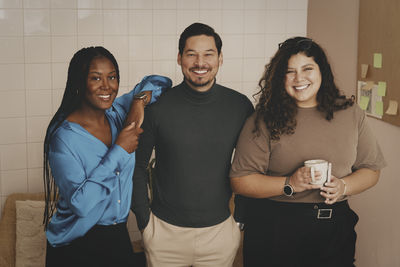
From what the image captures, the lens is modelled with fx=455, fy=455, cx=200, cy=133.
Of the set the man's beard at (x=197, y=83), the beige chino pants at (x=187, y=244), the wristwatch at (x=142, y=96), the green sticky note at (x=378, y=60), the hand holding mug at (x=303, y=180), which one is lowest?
the beige chino pants at (x=187, y=244)

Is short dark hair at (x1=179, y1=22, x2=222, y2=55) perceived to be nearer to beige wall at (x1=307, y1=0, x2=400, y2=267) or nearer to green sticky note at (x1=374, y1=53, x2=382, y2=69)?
green sticky note at (x1=374, y1=53, x2=382, y2=69)

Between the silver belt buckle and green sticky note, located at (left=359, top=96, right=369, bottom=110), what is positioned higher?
green sticky note, located at (left=359, top=96, right=369, bottom=110)

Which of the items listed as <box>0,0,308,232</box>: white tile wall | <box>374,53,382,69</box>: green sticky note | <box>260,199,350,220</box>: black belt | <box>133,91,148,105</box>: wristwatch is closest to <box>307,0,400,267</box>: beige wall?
<box>374,53,382,69</box>: green sticky note

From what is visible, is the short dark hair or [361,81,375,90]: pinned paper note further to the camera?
[361,81,375,90]: pinned paper note

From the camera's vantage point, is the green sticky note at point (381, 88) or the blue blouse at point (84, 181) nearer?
the blue blouse at point (84, 181)

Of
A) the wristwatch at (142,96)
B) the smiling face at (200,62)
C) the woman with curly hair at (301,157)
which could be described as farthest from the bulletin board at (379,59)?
the wristwatch at (142,96)

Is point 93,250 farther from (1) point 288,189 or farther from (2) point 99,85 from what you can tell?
(1) point 288,189

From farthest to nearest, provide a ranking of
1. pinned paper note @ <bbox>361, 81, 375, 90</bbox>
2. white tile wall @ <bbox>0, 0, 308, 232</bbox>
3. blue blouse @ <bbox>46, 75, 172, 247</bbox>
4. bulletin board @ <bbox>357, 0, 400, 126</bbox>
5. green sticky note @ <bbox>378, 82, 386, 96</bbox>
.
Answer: white tile wall @ <bbox>0, 0, 308, 232</bbox> < pinned paper note @ <bbox>361, 81, 375, 90</bbox> < green sticky note @ <bbox>378, 82, 386, 96</bbox> < bulletin board @ <bbox>357, 0, 400, 126</bbox> < blue blouse @ <bbox>46, 75, 172, 247</bbox>

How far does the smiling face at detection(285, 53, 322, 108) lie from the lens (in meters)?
1.73

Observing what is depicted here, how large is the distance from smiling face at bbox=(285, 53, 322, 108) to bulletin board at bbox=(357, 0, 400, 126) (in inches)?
32.0

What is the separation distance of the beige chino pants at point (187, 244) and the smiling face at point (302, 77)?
2.17ft

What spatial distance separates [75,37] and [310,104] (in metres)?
2.01

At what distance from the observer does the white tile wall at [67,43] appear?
3.13 m

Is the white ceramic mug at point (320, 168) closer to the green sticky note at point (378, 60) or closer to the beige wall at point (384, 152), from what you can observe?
the beige wall at point (384, 152)
